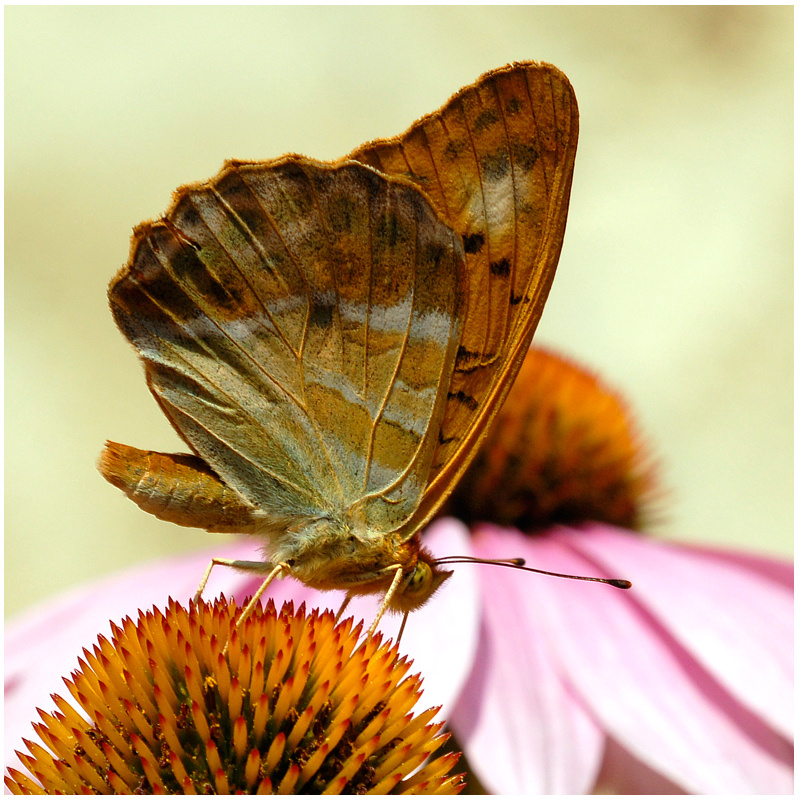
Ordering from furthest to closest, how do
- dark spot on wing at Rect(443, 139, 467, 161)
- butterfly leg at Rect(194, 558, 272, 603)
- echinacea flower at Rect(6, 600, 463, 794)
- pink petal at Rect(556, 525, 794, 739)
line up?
pink petal at Rect(556, 525, 794, 739)
dark spot on wing at Rect(443, 139, 467, 161)
butterfly leg at Rect(194, 558, 272, 603)
echinacea flower at Rect(6, 600, 463, 794)

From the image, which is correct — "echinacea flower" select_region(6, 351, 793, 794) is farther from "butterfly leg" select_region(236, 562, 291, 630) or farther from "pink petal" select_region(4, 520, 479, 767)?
"butterfly leg" select_region(236, 562, 291, 630)

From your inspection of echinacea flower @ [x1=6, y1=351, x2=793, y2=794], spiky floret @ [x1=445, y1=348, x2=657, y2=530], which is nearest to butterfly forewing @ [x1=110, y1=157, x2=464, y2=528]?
echinacea flower @ [x1=6, y1=351, x2=793, y2=794]

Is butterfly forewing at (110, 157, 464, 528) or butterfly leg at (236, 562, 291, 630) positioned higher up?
butterfly forewing at (110, 157, 464, 528)

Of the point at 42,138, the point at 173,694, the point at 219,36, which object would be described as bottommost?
the point at 173,694

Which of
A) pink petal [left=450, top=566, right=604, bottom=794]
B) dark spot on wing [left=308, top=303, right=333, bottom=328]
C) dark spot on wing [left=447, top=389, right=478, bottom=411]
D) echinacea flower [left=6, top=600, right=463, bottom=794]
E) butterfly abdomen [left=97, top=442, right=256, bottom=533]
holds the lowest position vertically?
pink petal [left=450, top=566, right=604, bottom=794]

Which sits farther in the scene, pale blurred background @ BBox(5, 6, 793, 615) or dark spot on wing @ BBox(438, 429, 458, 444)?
pale blurred background @ BBox(5, 6, 793, 615)

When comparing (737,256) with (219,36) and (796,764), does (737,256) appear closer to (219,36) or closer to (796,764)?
(219,36)

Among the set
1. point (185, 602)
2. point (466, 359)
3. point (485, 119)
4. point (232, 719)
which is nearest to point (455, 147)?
point (485, 119)

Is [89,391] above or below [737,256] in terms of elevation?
below

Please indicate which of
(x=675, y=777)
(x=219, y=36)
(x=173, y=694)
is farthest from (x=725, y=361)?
(x=173, y=694)
